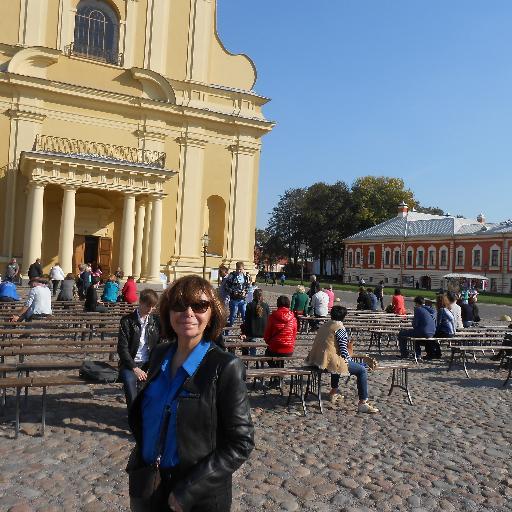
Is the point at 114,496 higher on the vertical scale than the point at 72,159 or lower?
lower

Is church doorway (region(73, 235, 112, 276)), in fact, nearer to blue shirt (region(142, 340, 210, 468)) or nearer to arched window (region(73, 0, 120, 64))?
arched window (region(73, 0, 120, 64))

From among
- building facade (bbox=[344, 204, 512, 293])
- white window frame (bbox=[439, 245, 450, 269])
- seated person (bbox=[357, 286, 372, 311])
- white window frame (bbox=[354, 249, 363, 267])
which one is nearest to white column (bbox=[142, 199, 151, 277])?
seated person (bbox=[357, 286, 372, 311])

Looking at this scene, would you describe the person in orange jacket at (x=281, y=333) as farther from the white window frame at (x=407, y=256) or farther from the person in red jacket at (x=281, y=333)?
the white window frame at (x=407, y=256)

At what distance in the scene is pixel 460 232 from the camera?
65562mm

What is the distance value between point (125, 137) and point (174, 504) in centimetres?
3077

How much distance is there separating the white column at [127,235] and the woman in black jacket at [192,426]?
1029 inches

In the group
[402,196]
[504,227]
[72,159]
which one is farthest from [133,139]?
[402,196]

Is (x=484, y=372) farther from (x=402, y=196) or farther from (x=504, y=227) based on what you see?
(x=402, y=196)

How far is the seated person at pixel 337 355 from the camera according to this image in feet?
27.1

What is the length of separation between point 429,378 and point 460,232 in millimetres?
57856

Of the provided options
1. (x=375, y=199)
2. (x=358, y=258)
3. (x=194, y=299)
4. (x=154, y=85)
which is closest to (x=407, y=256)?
(x=358, y=258)

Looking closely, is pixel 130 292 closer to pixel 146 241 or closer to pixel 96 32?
pixel 146 241

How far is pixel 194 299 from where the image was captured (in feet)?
8.54

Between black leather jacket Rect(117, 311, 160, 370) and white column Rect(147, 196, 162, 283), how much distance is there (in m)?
22.7
